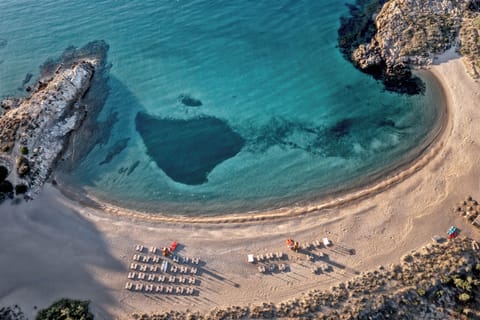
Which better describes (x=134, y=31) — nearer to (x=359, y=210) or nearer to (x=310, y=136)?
(x=310, y=136)

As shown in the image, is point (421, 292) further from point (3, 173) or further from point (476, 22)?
point (3, 173)

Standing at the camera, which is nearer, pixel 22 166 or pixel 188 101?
pixel 22 166

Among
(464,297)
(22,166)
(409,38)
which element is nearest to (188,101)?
(22,166)

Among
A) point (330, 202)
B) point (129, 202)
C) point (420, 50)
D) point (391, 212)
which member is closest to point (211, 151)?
point (129, 202)

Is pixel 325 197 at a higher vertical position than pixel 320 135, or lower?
lower

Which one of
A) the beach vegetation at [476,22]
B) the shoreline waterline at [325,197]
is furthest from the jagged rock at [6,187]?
the beach vegetation at [476,22]

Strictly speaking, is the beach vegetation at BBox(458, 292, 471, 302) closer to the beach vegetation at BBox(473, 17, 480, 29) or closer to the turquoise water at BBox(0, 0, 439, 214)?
the turquoise water at BBox(0, 0, 439, 214)
